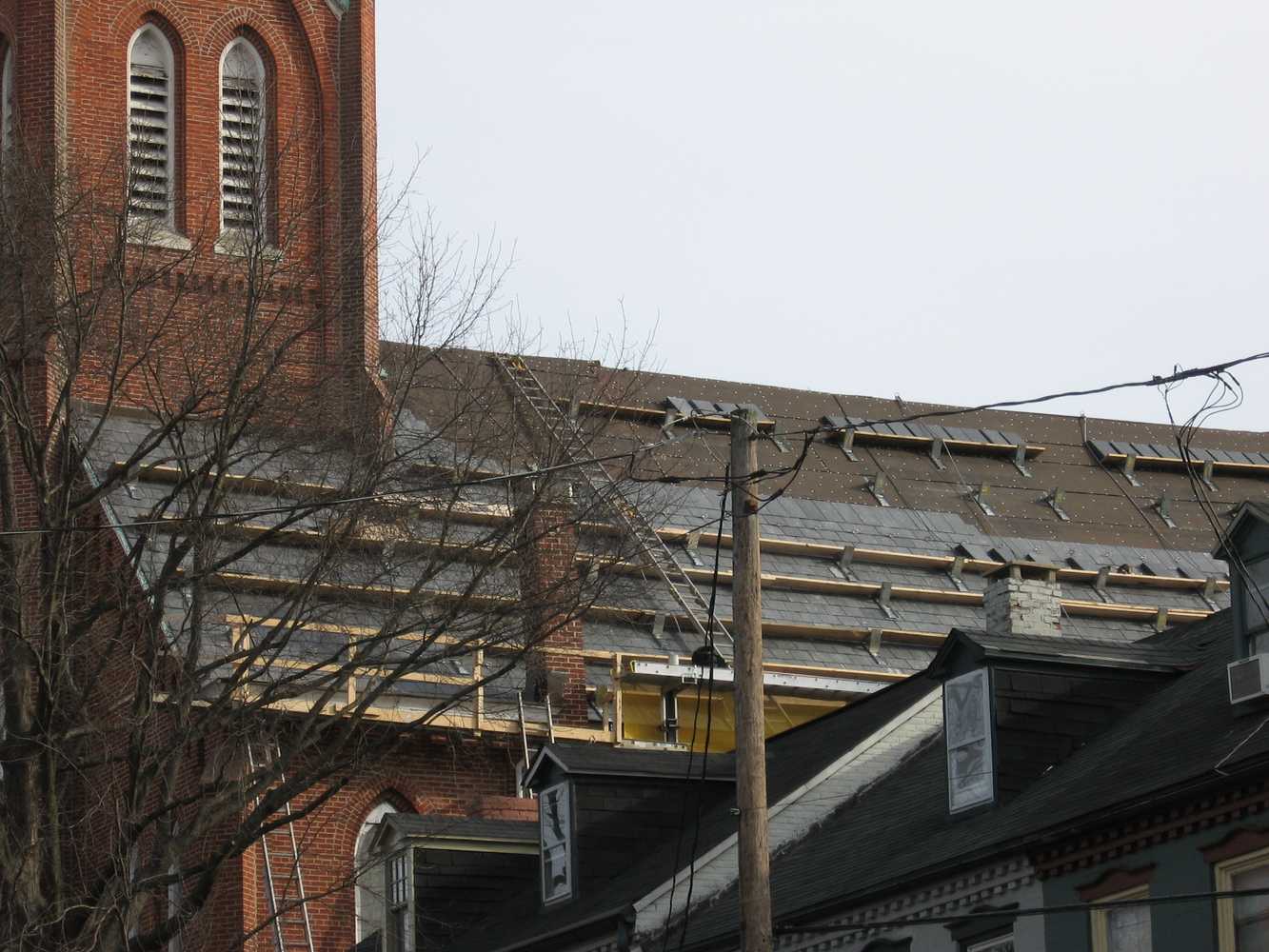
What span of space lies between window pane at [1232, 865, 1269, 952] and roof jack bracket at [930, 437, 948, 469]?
33230 millimetres

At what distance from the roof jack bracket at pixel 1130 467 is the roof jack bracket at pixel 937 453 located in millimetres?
4532

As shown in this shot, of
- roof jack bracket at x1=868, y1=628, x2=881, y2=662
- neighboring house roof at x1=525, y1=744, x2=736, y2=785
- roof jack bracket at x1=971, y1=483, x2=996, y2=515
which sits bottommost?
neighboring house roof at x1=525, y1=744, x2=736, y2=785

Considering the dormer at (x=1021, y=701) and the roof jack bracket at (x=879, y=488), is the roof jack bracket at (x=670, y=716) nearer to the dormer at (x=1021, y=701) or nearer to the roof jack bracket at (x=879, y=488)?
the roof jack bracket at (x=879, y=488)

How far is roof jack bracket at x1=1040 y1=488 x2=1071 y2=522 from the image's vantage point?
49.7 meters

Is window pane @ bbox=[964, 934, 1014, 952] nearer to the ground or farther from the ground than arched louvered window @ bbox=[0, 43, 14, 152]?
nearer to the ground

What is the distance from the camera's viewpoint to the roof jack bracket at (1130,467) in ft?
173

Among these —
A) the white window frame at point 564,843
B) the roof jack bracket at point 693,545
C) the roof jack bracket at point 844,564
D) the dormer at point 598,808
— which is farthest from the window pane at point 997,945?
the roof jack bracket at point 844,564

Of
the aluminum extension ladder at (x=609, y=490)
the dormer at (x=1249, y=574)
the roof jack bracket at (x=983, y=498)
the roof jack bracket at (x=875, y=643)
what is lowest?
the dormer at (x=1249, y=574)

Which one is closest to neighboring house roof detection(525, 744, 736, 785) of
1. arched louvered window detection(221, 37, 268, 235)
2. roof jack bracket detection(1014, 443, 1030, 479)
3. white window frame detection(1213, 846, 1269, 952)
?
white window frame detection(1213, 846, 1269, 952)

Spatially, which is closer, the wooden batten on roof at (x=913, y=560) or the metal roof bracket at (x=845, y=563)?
the wooden batten on roof at (x=913, y=560)

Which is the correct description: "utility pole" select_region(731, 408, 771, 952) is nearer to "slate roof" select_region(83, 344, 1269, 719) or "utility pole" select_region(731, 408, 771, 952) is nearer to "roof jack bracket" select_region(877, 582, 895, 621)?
"slate roof" select_region(83, 344, 1269, 719)

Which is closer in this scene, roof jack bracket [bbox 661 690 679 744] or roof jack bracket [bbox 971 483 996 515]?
→ roof jack bracket [bbox 661 690 679 744]

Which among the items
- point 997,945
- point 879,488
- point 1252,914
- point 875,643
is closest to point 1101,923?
point 997,945

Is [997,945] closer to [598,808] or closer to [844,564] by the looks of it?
[598,808]
